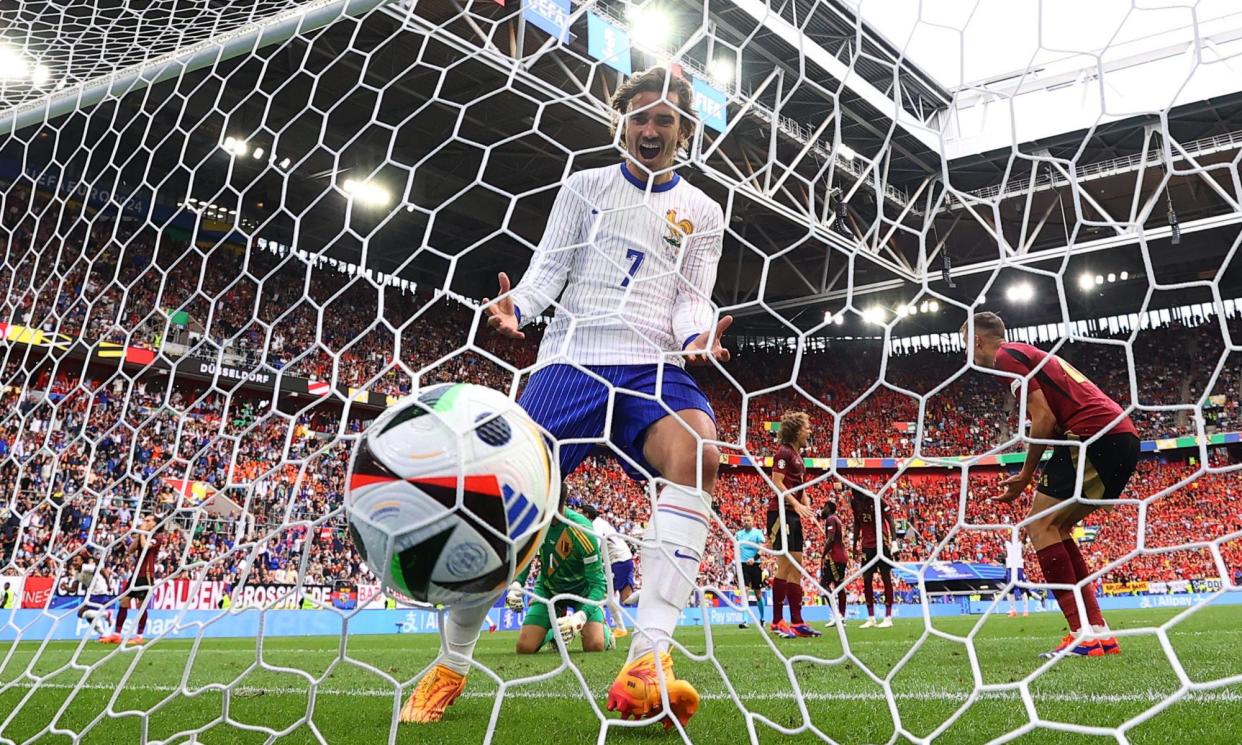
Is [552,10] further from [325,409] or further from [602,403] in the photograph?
[325,409]

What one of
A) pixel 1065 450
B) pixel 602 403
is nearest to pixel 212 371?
pixel 602 403

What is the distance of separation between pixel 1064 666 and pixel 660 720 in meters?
1.98

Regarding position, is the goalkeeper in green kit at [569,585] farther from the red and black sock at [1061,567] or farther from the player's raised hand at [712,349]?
the player's raised hand at [712,349]

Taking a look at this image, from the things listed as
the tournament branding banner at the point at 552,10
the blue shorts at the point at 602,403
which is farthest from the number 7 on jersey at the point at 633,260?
the tournament branding banner at the point at 552,10

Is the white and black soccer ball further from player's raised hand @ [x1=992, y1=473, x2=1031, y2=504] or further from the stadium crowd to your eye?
the stadium crowd

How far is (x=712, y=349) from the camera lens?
228cm

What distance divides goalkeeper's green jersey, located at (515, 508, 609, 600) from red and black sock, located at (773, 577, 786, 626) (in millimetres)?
1487

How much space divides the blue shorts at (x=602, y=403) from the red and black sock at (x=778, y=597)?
3953 mm

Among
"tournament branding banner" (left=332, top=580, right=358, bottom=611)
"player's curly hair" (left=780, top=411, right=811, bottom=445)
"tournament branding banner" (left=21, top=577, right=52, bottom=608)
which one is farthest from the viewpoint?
"tournament branding banner" (left=332, top=580, right=358, bottom=611)

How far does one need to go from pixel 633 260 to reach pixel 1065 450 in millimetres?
1923

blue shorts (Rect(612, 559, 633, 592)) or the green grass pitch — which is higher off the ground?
blue shorts (Rect(612, 559, 633, 592))

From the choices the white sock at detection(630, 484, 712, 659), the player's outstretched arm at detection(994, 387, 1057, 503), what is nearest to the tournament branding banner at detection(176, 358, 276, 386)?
the white sock at detection(630, 484, 712, 659)

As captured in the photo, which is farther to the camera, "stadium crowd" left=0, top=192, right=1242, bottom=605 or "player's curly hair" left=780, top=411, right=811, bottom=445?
"stadium crowd" left=0, top=192, right=1242, bottom=605

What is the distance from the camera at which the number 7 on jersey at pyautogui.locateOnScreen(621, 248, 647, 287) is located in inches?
101
